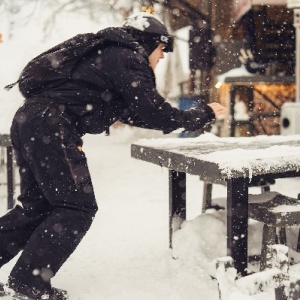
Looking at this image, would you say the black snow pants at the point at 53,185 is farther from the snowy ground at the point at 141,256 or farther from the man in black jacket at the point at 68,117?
the snowy ground at the point at 141,256

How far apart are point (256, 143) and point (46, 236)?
1658 millimetres

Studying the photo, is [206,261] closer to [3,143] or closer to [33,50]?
[3,143]

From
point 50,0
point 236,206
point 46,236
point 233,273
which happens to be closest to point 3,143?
point 46,236

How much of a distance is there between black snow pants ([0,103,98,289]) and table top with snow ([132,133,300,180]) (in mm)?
612

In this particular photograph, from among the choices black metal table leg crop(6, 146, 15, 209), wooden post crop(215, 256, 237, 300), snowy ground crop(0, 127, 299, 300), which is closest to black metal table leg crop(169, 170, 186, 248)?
snowy ground crop(0, 127, 299, 300)

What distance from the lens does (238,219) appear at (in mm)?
3414

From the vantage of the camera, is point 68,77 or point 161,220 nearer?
point 68,77

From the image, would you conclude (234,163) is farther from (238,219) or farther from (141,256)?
(141,256)

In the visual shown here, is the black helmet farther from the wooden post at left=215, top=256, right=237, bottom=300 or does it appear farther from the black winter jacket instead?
the wooden post at left=215, top=256, right=237, bottom=300

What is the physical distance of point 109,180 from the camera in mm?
8625

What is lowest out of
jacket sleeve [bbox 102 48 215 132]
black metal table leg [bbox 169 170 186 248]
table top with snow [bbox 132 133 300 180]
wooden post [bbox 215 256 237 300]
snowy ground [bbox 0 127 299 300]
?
snowy ground [bbox 0 127 299 300]

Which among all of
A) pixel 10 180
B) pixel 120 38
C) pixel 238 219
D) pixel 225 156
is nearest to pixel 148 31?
pixel 120 38

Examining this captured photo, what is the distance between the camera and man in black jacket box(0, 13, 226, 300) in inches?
127

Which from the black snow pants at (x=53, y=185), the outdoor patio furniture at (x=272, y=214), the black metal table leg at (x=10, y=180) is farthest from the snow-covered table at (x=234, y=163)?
the black metal table leg at (x=10, y=180)
